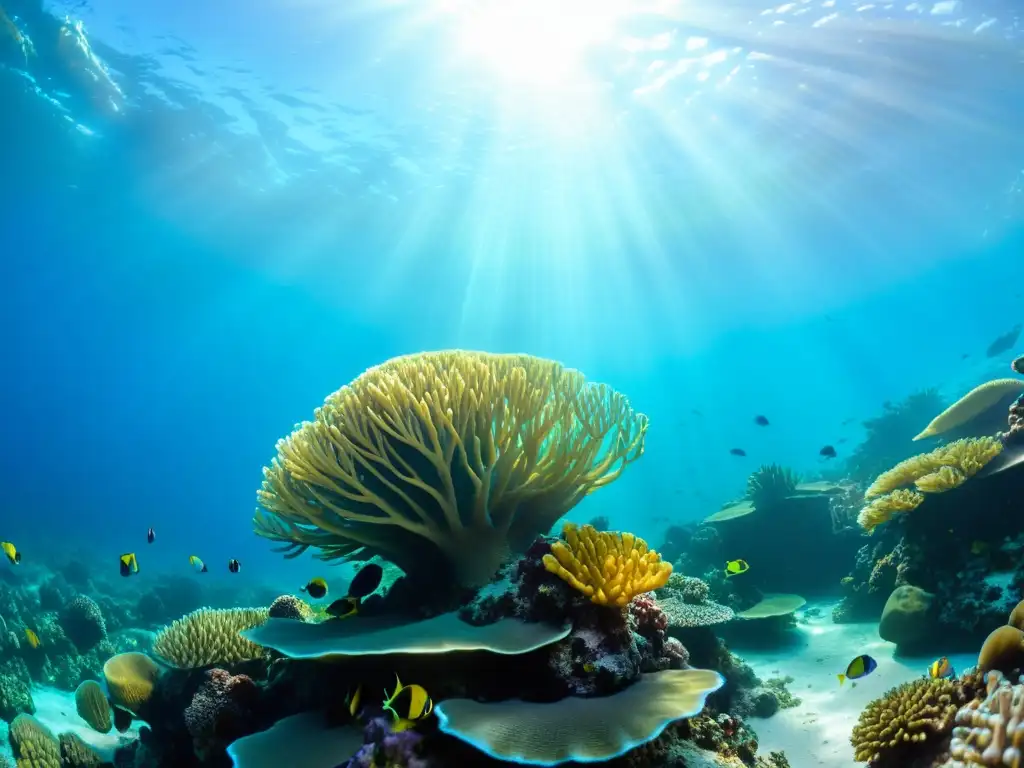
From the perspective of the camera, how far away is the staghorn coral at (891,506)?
23.7ft

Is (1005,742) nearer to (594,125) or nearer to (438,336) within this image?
(594,125)

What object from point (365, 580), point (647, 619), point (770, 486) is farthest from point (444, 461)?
point (770, 486)

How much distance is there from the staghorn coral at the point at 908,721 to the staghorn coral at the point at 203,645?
5569 mm

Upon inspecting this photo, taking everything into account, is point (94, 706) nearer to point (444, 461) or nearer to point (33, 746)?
point (33, 746)

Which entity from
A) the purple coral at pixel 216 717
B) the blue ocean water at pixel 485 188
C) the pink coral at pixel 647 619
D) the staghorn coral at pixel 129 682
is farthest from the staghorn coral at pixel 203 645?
the blue ocean water at pixel 485 188

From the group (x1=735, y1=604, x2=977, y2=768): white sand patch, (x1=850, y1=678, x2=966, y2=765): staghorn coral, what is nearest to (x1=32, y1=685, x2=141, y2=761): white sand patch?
(x1=735, y1=604, x2=977, y2=768): white sand patch

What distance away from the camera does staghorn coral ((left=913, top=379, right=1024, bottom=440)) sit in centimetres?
857

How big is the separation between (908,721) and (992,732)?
1.03 meters

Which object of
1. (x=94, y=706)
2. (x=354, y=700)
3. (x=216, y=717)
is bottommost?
(x=354, y=700)

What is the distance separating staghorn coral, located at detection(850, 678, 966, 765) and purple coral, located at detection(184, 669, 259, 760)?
5036 millimetres

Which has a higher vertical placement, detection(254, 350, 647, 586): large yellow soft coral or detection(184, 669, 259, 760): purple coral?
detection(254, 350, 647, 586): large yellow soft coral

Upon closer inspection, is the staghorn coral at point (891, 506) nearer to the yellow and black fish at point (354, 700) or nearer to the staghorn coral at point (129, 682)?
the yellow and black fish at point (354, 700)

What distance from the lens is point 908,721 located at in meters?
3.91

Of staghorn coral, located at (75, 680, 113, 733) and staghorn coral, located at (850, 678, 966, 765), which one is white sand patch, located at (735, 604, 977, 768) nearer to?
staghorn coral, located at (850, 678, 966, 765)
